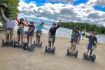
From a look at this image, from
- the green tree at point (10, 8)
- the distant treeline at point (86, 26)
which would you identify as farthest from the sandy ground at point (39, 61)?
the distant treeline at point (86, 26)

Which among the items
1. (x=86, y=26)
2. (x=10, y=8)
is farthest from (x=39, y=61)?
(x=86, y=26)

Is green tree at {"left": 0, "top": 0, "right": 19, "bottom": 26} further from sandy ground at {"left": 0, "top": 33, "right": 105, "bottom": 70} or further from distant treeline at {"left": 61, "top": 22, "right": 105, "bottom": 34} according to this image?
sandy ground at {"left": 0, "top": 33, "right": 105, "bottom": 70}

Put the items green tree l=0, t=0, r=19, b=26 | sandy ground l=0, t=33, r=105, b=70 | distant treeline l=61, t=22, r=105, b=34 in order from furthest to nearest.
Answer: distant treeline l=61, t=22, r=105, b=34 < green tree l=0, t=0, r=19, b=26 < sandy ground l=0, t=33, r=105, b=70

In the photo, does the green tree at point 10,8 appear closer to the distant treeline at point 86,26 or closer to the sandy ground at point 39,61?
the distant treeline at point 86,26

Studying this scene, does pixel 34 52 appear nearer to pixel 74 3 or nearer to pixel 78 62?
pixel 78 62

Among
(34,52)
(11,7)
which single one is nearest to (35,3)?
(11,7)

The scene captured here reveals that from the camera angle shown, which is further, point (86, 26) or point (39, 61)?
point (86, 26)

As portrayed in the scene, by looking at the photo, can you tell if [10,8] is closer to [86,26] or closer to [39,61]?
[86,26]

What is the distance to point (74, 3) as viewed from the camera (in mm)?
35625

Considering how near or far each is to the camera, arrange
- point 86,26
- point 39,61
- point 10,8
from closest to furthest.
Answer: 1. point 39,61
2. point 10,8
3. point 86,26

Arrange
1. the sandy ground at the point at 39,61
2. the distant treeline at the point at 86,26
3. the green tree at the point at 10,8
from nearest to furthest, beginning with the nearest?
the sandy ground at the point at 39,61
the green tree at the point at 10,8
the distant treeline at the point at 86,26

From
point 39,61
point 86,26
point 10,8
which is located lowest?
point 39,61

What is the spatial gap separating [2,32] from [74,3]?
8303 mm

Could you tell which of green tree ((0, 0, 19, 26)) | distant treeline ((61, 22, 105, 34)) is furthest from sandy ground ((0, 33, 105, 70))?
distant treeline ((61, 22, 105, 34))
